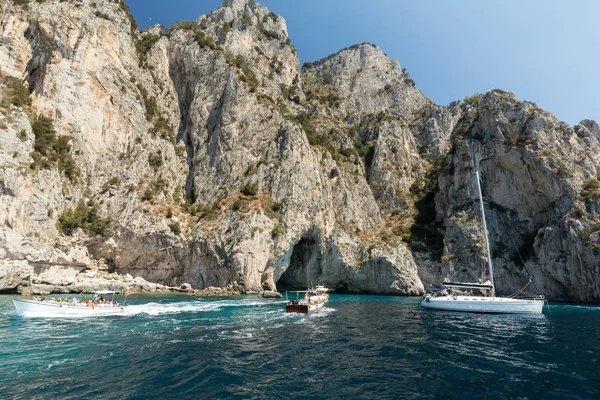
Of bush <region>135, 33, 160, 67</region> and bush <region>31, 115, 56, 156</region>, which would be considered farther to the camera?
bush <region>135, 33, 160, 67</region>

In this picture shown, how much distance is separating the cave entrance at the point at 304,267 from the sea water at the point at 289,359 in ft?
128

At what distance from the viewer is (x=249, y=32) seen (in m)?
105

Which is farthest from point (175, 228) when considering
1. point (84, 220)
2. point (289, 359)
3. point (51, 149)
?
point (289, 359)

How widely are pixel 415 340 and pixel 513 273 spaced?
51.8 metres

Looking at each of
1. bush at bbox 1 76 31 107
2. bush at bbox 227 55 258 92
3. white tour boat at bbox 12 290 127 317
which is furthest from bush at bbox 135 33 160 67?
white tour boat at bbox 12 290 127 317

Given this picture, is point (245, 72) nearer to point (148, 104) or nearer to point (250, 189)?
point (148, 104)

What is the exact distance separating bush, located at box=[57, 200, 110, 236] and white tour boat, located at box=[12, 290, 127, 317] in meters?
24.3

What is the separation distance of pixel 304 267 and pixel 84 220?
4006 centimetres

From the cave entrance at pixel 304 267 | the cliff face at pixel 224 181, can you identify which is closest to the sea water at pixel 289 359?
the cliff face at pixel 224 181

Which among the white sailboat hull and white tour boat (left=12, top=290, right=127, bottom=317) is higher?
white tour boat (left=12, top=290, right=127, bottom=317)

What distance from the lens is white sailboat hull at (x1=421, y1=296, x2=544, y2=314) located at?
121 feet

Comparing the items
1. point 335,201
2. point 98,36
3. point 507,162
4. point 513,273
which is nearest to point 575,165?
point 507,162

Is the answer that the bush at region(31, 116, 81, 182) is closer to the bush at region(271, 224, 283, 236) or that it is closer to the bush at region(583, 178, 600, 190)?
the bush at region(271, 224, 283, 236)

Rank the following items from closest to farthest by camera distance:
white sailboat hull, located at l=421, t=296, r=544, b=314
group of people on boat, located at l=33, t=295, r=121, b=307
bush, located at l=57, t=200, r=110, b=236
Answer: group of people on boat, located at l=33, t=295, r=121, b=307 → white sailboat hull, located at l=421, t=296, r=544, b=314 → bush, located at l=57, t=200, r=110, b=236
